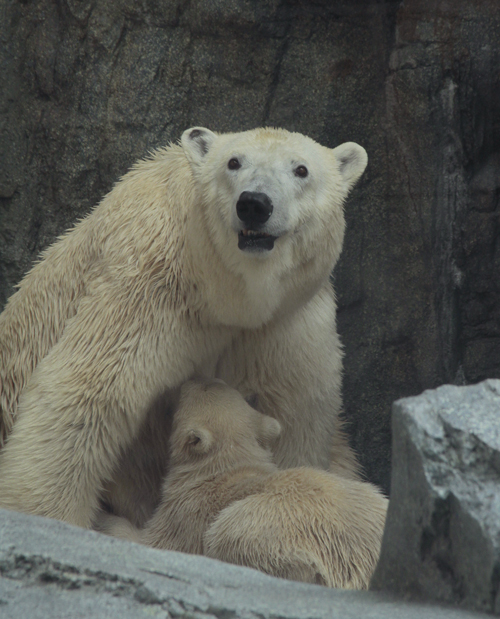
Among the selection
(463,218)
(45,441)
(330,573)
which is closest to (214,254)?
(45,441)

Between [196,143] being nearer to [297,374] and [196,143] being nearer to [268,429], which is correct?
[297,374]

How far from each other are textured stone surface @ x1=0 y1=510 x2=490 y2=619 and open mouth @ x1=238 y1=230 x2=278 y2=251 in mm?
1341

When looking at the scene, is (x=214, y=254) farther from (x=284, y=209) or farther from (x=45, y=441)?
(x=45, y=441)

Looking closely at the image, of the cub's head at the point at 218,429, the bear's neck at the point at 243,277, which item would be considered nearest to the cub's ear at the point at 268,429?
the cub's head at the point at 218,429

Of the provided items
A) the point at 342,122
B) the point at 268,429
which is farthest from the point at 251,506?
the point at 342,122

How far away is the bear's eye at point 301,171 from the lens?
11.8 ft

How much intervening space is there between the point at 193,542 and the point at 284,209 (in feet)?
4.76

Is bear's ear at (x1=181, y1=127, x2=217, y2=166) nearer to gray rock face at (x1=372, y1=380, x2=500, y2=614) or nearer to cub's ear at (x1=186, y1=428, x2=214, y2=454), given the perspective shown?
cub's ear at (x1=186, y1=428, x2=214, y2=454)

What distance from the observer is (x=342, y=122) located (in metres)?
4.82

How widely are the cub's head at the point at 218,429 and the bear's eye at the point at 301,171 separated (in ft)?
3.54

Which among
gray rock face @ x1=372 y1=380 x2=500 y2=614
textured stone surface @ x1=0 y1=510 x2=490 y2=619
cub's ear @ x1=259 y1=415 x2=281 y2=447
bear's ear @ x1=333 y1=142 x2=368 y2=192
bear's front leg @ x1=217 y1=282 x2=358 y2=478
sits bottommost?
textured stone surface @ x1=0 y1=510 x2=490 y2=619

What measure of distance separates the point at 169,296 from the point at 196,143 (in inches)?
28.5

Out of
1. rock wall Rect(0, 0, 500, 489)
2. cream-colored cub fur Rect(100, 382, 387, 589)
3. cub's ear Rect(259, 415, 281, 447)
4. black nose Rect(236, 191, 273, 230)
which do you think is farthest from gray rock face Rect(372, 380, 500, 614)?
rock wall Rect(0, 0, 500, 489)

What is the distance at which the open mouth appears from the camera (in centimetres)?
335
